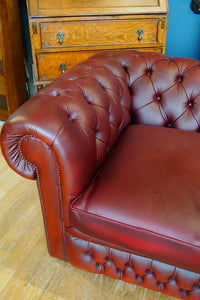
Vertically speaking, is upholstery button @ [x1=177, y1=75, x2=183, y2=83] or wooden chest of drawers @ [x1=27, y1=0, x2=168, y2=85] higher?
wooden chest of drawers @ [x1=27, y1=0, x2=168, y2=85]

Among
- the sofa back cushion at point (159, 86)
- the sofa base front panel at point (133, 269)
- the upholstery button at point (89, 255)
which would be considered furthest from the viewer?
the sofa back cushion at point (159, 86)

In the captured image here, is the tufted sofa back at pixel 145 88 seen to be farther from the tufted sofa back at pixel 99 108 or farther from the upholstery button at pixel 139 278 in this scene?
the upholstery button at pixel 139 278

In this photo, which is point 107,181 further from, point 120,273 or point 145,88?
point 145,88

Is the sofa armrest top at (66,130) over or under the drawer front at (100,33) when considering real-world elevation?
under

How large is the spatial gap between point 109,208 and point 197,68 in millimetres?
920

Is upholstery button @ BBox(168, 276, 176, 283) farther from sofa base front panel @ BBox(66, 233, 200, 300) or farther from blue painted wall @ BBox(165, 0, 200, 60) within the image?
blue painted wall @ BBox(165, 0, 200, 60)

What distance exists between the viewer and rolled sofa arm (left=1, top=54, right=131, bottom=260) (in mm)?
855

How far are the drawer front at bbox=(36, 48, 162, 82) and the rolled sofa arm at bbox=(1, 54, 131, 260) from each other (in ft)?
2.78

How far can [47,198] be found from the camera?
100 centimetres

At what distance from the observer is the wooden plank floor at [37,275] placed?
1.08 m

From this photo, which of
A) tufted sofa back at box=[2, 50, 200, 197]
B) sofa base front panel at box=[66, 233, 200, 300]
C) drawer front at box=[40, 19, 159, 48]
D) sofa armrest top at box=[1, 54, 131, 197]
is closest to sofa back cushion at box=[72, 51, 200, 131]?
tufted sofa back at box=[2, 50, 200, 197]

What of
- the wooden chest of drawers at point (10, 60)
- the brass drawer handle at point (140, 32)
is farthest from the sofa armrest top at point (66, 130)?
the wooden chest of drawers at point (10, 60)

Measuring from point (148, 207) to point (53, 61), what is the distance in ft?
4.72

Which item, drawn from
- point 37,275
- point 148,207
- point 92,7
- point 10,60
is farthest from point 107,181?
point 10,60
